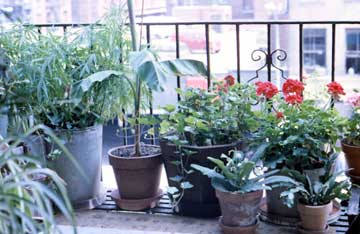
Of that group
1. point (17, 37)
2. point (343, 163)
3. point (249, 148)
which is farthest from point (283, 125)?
point (17, 37)

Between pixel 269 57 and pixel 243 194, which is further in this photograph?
pixel 269 57

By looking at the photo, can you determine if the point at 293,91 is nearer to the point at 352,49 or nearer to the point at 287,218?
the point at 287,218

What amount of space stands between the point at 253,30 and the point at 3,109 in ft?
8.09

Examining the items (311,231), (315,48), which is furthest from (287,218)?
(315,48)

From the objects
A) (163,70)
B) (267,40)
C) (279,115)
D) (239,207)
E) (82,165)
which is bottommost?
(239,207)

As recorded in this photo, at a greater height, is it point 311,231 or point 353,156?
point 353,156

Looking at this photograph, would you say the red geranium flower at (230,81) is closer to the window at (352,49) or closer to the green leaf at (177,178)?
the green leaf at (177,178)

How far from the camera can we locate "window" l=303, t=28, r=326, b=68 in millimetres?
4280

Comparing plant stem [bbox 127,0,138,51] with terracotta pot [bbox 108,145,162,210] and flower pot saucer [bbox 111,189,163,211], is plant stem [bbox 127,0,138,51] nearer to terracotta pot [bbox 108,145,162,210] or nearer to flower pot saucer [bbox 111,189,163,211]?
terracotta pot [bbox 108,145,162,210]

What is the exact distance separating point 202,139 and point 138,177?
364 millimetres

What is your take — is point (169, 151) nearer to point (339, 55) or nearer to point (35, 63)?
point (35, 63)

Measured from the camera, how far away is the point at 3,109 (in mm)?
1312

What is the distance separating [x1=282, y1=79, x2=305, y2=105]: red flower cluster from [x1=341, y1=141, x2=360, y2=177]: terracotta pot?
14.3 inches

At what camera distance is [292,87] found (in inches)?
99.5
